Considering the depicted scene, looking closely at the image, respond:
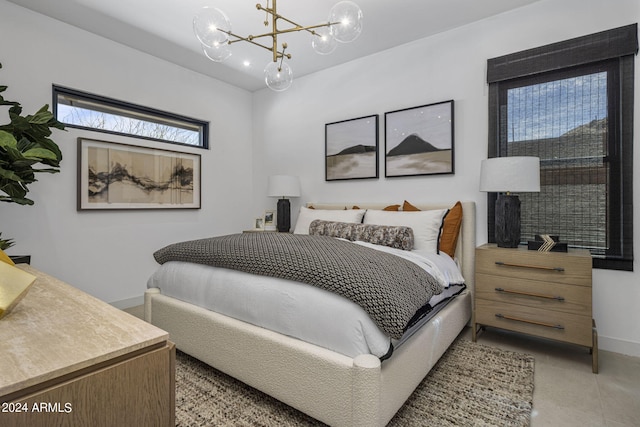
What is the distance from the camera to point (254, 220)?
428 cm

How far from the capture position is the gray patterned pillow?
2578 millimetres

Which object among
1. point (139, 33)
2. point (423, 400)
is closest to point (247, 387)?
point (423, 400)

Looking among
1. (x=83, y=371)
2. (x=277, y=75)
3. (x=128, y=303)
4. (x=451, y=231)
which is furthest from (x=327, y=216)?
(x=83, y=371)

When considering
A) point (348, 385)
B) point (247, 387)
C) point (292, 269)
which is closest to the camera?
point (348, 385)

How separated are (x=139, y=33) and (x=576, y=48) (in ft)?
12.1

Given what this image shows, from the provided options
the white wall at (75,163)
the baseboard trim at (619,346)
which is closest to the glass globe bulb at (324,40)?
the white wall at (75,163)

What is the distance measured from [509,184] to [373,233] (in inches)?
41.6

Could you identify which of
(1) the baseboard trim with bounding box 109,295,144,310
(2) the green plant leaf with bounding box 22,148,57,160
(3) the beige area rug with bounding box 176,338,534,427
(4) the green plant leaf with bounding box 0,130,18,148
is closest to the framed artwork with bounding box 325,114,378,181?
(3) the beige area rug with bounding box 176,338,534,427

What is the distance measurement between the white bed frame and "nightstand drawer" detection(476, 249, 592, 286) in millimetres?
504

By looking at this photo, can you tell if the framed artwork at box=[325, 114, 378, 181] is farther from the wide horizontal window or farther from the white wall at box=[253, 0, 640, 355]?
the wide horizontal window

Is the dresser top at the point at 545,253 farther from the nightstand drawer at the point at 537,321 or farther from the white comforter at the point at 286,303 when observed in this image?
the white comforter at the point at 286,303

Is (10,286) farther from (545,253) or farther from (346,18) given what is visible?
(545,253)

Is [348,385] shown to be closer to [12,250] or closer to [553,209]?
[553,209]

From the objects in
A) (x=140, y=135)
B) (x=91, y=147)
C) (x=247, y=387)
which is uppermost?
(x=140, y=135)
